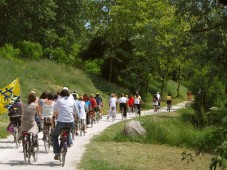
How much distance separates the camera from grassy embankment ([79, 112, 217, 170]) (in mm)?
13843

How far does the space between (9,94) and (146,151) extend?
623 cm

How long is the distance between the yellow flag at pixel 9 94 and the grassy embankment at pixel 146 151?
377 cm

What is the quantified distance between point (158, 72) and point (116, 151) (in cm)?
3675

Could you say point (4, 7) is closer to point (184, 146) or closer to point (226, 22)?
point (184, 146)

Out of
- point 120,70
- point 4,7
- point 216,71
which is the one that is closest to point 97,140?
point 216,71

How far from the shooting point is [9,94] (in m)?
19.4

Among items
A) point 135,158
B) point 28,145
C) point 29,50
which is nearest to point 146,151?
point 135,158

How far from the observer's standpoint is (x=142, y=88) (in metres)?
54.8

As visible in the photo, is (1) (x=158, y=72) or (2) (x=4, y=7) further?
(1) (x=158, y=72)

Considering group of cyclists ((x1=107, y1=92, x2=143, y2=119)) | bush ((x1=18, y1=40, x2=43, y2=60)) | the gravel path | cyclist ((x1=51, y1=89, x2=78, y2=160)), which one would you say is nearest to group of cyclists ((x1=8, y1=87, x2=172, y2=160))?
cyclist ((x1=51, y1=89, x2=78, y2=160))

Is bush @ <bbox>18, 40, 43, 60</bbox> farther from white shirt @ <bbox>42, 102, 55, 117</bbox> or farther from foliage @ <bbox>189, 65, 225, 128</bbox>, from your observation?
white shirt @ <bbox>42, 102, 55, 117</bbox>

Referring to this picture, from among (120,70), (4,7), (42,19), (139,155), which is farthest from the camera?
(120,70)

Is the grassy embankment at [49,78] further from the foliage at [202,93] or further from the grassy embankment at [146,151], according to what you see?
the grassy embankment at [146,151]

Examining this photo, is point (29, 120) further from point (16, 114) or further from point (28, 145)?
point (16, 114)
